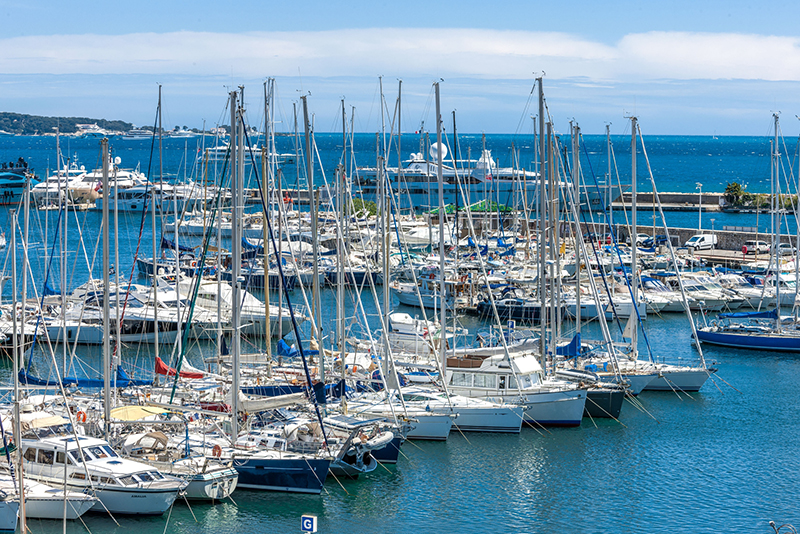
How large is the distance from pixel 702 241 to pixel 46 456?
2269 inches

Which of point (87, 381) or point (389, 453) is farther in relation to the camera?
point (87, 381)

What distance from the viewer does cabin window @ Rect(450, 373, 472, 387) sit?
104ft

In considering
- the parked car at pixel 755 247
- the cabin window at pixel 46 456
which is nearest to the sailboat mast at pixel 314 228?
the cabin window at pixel 46 456

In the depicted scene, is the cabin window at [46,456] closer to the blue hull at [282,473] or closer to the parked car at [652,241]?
the blue hull at [282,473]

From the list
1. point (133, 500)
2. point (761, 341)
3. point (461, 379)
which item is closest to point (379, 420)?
point (461, 379)

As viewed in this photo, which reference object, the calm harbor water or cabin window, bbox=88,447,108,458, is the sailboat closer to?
the calm harbor water

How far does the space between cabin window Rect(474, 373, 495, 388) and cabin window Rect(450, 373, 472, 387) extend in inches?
10.9

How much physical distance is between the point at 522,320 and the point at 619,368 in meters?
14.1

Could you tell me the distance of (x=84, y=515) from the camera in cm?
2303

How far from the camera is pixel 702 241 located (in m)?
71.2

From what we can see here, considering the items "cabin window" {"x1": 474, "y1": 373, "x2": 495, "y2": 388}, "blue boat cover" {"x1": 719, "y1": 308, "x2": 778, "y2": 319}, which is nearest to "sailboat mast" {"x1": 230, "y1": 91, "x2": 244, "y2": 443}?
"cabin window" {"x1": 474, "y1": 373, "x2": 495, "y2": 388}

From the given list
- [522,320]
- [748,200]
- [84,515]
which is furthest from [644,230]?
[84,515]

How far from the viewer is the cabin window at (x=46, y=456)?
23344mm

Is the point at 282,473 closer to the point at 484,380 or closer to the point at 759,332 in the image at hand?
the point at 484,380
